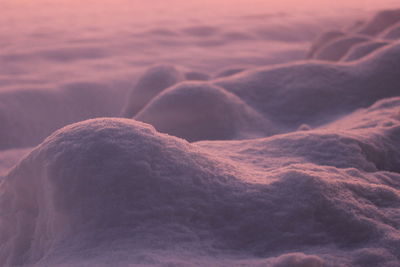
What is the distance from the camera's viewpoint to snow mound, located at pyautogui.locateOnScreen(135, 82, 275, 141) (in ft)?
8.81

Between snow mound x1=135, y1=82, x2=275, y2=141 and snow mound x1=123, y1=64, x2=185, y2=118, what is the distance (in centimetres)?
78

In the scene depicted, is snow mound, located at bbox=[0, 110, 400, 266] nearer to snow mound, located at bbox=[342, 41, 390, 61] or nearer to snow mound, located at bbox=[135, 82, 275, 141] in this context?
snow mound, located at bbox=[135, 82, 275, 141]

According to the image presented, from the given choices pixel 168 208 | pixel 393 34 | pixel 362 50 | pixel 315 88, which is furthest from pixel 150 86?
pixel 393 34

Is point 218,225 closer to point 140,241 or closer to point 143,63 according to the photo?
point 140,241

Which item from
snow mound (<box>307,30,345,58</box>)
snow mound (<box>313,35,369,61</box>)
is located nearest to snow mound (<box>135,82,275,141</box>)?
snow mound (<box>313,35,369,61</box>)

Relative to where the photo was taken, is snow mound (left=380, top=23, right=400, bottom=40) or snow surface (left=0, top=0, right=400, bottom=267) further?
snow mound (left=380, top=23, right=400, bottom=40)

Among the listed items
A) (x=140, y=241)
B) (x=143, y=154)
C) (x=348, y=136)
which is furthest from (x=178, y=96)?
(x=140, y=241)

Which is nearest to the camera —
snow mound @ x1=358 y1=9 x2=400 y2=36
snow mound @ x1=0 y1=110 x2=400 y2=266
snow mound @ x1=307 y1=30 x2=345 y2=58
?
snow mound @ x1=0 y1=110 x2=400 y2=266

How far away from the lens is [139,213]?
1.25m

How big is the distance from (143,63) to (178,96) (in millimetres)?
2701

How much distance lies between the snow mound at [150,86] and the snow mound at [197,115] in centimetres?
78

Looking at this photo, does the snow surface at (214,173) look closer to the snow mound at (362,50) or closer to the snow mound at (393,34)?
the snow mound at (362,50)

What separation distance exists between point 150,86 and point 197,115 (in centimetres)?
107

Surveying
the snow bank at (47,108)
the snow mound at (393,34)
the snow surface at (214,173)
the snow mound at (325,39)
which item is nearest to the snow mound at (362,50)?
the snow surface at (214,173)
